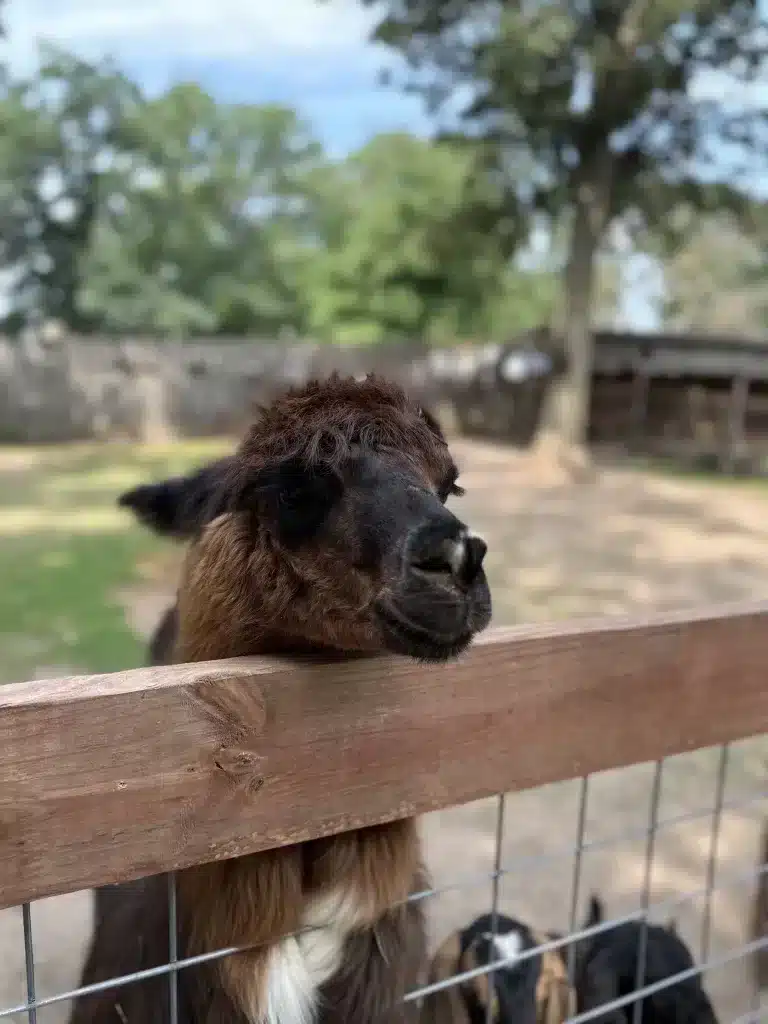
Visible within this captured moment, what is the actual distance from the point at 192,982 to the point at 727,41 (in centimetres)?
1770

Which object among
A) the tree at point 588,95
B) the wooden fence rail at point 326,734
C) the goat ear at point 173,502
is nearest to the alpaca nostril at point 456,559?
the wooden fence rail at point 326,734

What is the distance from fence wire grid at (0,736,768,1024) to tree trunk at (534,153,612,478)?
44.4ft

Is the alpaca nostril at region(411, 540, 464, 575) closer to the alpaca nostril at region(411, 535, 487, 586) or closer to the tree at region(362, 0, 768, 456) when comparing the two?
the alpaca nostril at region(411, 535, 487, 586)

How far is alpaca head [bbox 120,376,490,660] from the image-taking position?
52.4 inches

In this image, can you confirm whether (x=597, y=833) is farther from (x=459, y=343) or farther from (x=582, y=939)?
(x=459, y=343)

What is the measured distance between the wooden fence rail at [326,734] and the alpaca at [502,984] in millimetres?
862

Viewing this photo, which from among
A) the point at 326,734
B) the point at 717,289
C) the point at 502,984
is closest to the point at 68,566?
the point at 502,984

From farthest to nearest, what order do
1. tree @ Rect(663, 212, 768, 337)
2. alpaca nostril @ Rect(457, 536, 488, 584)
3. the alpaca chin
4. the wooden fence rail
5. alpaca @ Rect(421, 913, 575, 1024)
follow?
tree @ Rect(663, 212, 768, 337), alpaca @ Rect(421, 913, 575, 1024), the alpaca chin, alpaca nostril @ Rect(457, 536, 488, 584), the wooden fence rail

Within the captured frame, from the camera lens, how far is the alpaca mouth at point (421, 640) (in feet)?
4.32

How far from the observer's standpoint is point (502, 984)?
7.31 feet

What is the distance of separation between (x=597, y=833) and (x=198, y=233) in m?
36.7

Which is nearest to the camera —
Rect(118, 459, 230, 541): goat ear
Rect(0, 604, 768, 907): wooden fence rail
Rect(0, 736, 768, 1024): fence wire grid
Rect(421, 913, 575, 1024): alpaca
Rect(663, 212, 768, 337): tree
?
Rect(0, 604, 768, 907): wooden fence rail

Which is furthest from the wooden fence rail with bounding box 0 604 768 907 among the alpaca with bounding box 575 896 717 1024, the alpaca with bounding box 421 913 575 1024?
the alpaca with bounding box 575 896 717 1024

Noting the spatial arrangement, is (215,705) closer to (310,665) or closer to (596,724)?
(310,665)
